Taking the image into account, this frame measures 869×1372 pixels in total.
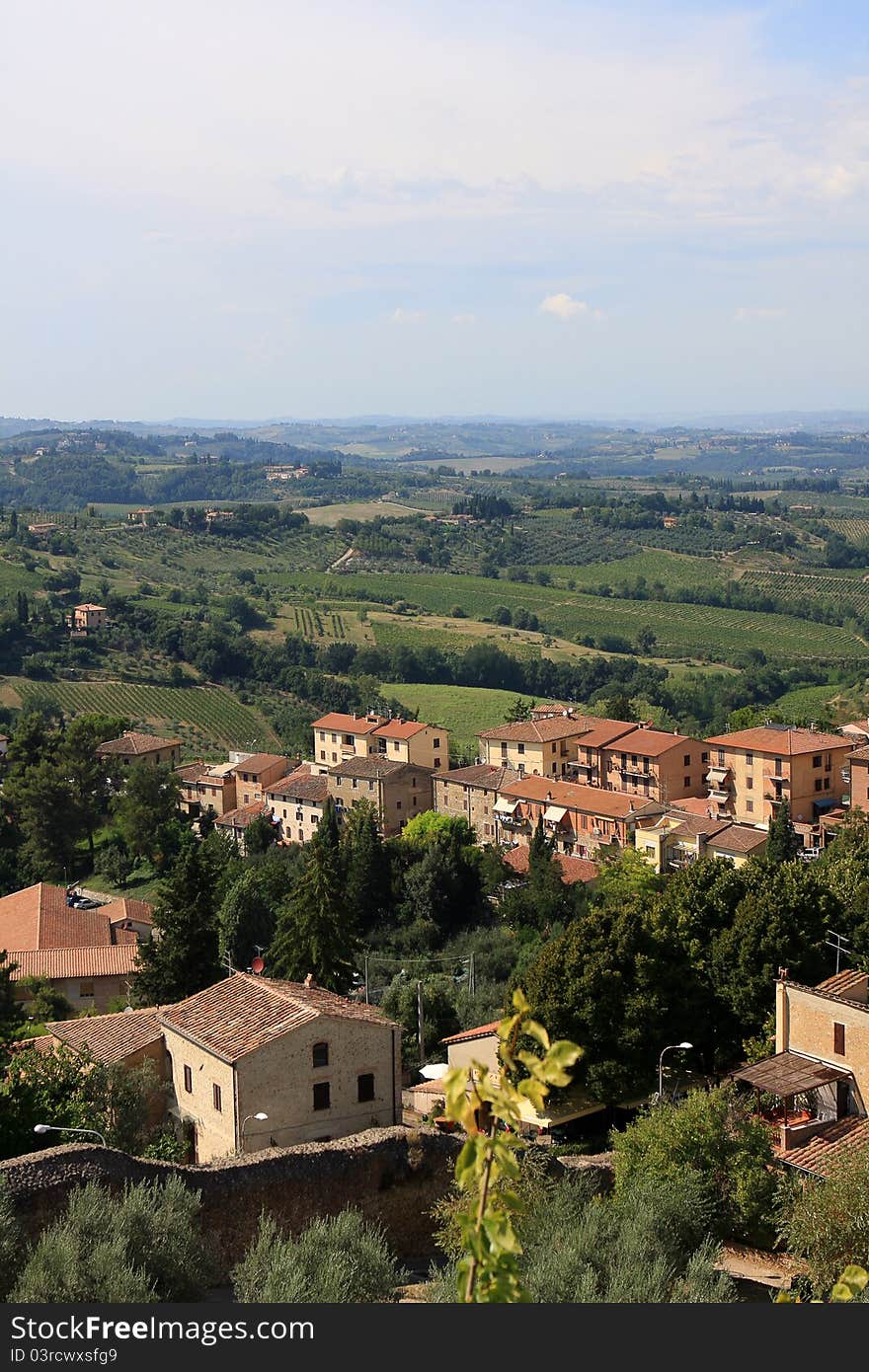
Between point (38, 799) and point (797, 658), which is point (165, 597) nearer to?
point (797, 658)

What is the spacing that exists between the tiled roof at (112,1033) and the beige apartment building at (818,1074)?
9347 mm

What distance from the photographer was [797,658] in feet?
323

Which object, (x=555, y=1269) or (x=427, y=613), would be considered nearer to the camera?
(x=555, y=1269)

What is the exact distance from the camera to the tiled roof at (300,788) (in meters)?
53.4

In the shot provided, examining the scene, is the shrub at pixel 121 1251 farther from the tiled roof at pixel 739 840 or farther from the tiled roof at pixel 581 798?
the tiled roof at pixel 581 798

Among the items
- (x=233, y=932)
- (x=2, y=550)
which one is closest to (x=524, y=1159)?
(x=233, y=932)

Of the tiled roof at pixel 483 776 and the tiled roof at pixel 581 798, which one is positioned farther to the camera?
the tiled roof at pixel 483 776

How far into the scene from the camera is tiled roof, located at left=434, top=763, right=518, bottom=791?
5243 cm

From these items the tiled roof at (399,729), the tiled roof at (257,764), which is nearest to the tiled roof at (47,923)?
the tiled roof at (257,764)

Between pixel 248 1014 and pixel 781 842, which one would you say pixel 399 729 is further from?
pixel 248 1014

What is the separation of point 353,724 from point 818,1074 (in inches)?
1565

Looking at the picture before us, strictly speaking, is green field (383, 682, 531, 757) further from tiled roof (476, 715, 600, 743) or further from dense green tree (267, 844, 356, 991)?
dense green tree (267, 844, 356, 991)

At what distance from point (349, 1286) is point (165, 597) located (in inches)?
4113

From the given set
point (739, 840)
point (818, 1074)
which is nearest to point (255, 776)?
point (739, 840)
